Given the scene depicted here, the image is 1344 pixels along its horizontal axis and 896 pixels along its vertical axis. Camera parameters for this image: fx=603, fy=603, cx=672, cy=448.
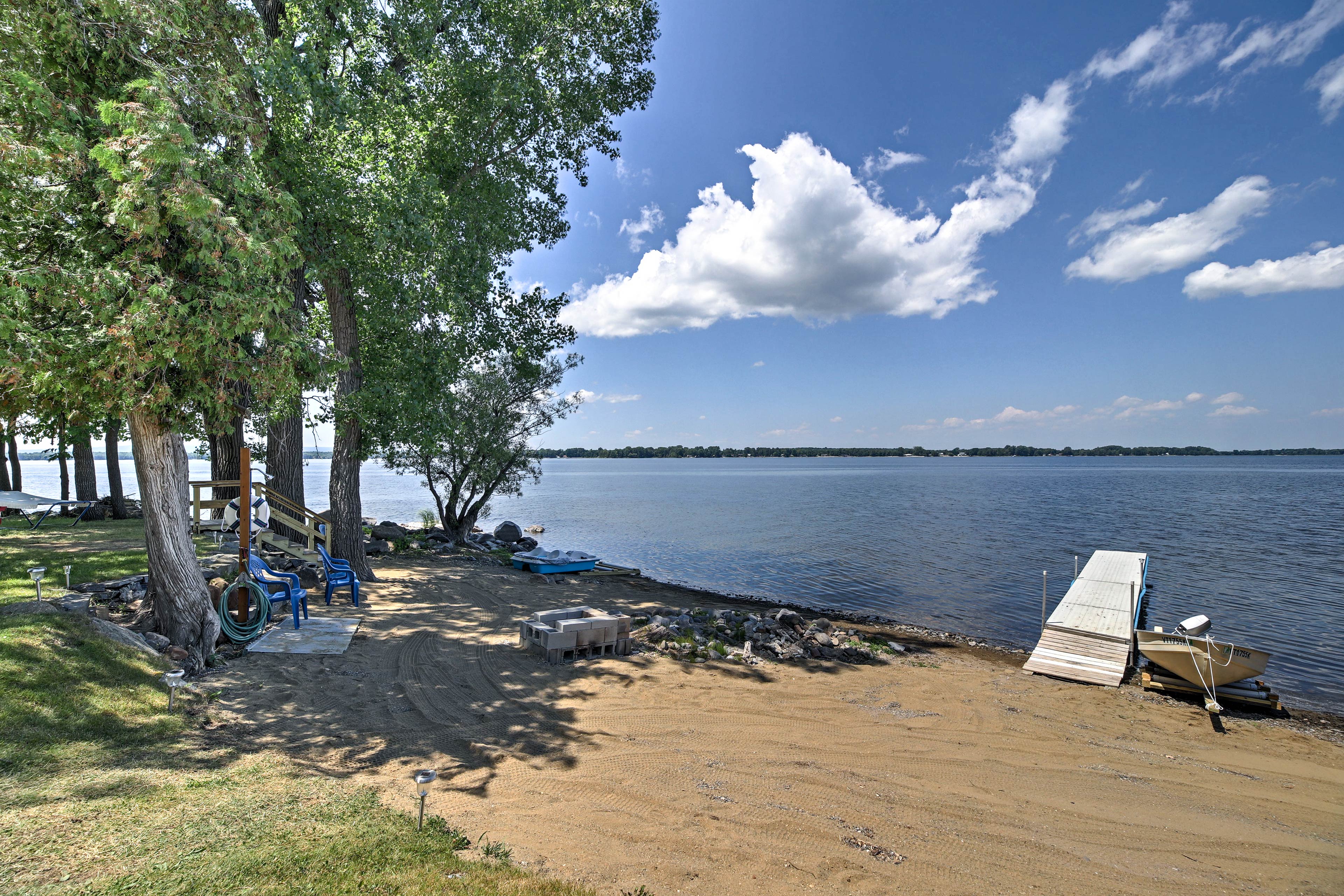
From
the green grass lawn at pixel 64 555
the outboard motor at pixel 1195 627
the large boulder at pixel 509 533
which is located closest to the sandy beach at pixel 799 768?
the outboard motor at pixel 1195 627

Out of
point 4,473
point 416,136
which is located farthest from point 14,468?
point 416,136

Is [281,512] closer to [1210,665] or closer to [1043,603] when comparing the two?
[1043,603]

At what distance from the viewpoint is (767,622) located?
1408 centimetres

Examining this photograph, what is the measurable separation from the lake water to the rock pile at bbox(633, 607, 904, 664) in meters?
5.36

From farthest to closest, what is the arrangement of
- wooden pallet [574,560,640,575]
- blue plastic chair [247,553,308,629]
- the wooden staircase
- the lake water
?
wooden pallet [574,560,640,575], the lake water, the wooden staircase, blue plastic chair [247,553,308,629]

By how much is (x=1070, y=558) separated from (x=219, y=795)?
31.6 meters

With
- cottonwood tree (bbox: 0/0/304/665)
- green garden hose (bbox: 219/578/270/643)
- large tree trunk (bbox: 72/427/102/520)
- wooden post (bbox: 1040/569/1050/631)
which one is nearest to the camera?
cottonwood tree (bbox: 0/0/304/665)

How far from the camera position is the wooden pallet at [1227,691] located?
11.3m

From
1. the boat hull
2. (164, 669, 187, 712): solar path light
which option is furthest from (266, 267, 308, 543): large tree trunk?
the boat hull

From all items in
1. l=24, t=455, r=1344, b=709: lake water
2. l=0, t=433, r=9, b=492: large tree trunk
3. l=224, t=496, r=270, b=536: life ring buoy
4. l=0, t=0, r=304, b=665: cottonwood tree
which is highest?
l=0, t=0, r=304, b=665: cottonwood tree

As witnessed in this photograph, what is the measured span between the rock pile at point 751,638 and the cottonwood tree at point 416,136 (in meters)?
7.77

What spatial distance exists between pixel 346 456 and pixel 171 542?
7.19 m

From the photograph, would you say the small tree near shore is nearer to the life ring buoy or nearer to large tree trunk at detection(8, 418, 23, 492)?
the life ring buoy

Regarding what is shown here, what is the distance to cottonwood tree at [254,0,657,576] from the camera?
1199cm
